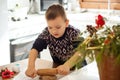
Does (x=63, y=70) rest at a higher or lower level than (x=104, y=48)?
lower

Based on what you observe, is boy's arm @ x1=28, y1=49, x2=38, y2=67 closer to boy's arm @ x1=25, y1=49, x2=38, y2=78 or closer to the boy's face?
boy's arm @ x1=25, y1=49, x2=38, y2=78

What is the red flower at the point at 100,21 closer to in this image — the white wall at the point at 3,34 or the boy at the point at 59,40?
the boy at the point at 59,40

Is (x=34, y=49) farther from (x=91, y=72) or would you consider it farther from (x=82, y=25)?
(x=82, y=25)

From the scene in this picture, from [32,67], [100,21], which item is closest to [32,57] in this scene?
[32,67]

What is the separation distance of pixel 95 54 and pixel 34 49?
2.61 feet

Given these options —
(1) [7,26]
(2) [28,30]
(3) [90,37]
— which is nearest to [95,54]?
(3) [90,37]

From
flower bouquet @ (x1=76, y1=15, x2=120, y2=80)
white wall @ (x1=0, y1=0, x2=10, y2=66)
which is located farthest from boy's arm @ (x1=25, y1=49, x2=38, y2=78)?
white wall @ (x1=0, y1=0, x2=10, y2=66)

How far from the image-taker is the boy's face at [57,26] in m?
1.55

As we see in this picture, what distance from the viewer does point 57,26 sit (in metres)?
1.57

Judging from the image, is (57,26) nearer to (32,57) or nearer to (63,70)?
(32,57)

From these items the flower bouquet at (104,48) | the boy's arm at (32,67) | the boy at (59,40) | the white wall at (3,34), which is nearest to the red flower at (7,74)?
the boy's arm at (32,67)

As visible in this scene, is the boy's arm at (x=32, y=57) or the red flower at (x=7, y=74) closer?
the red flower at (x=7, y=74)

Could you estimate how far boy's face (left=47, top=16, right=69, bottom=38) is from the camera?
1.55 meters

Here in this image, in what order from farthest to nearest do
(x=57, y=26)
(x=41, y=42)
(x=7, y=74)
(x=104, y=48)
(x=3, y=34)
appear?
1. (x=3, y=34)
2. (x=41, y=42)
3. (x=57, y=26)
4. (x=7, y=74)
5. (x=104, y=48)
